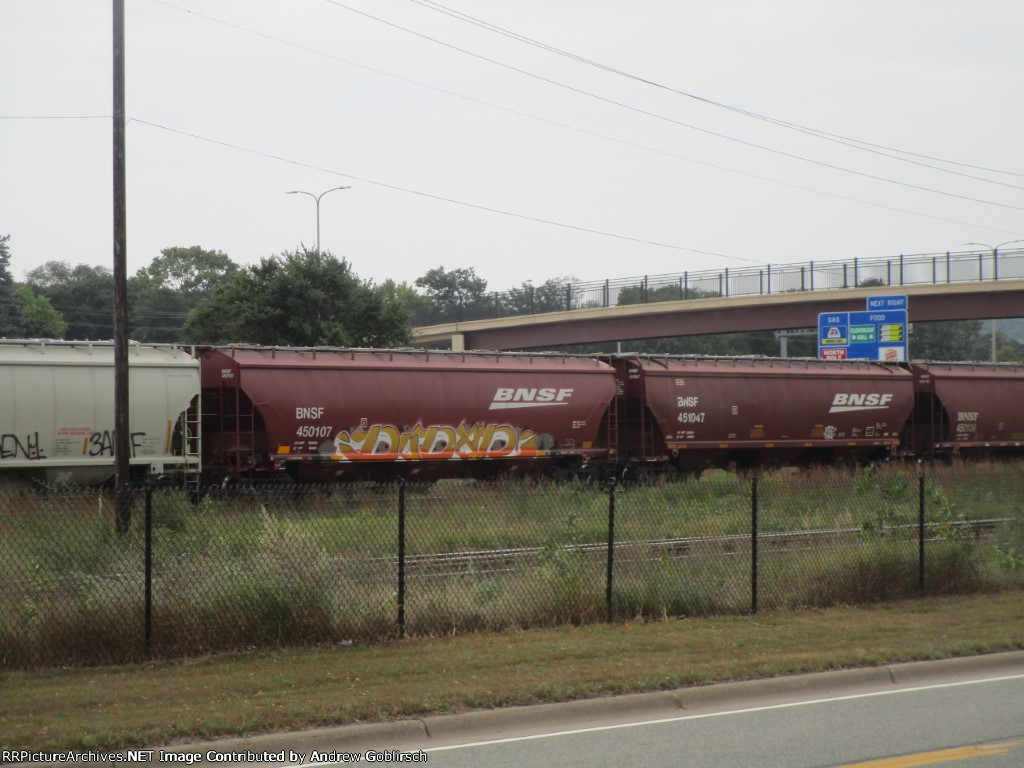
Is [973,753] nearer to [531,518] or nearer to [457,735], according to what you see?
[457,735]

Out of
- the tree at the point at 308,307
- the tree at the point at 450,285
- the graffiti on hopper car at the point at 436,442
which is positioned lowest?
the graffiti on hopper car at the point at 436,442

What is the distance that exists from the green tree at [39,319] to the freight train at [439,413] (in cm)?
5855

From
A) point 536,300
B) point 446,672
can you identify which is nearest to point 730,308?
point 536,300

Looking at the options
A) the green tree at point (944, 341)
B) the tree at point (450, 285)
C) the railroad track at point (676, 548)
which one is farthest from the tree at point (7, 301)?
the green tree at point (944, 341)

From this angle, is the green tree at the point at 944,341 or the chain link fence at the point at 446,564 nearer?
the chain link fence at the point at 446,564

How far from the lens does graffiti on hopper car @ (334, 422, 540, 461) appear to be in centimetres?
2467

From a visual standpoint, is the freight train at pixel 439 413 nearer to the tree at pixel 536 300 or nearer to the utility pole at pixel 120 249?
the utility pole at pixel 120 249

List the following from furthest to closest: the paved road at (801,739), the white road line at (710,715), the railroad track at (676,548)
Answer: the railroad track at (676,548) → the white road line at (710,715) → the paved road at (801,739)

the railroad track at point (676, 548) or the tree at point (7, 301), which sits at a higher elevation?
the tree at point (7, 301)

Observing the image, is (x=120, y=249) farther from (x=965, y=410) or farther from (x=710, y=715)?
(x=965, y=410)

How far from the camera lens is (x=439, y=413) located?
2578 cm

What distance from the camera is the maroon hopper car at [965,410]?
34.9m

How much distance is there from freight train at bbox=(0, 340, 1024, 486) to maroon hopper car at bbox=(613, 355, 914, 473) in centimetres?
5

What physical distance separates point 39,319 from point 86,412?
62.1 meters
